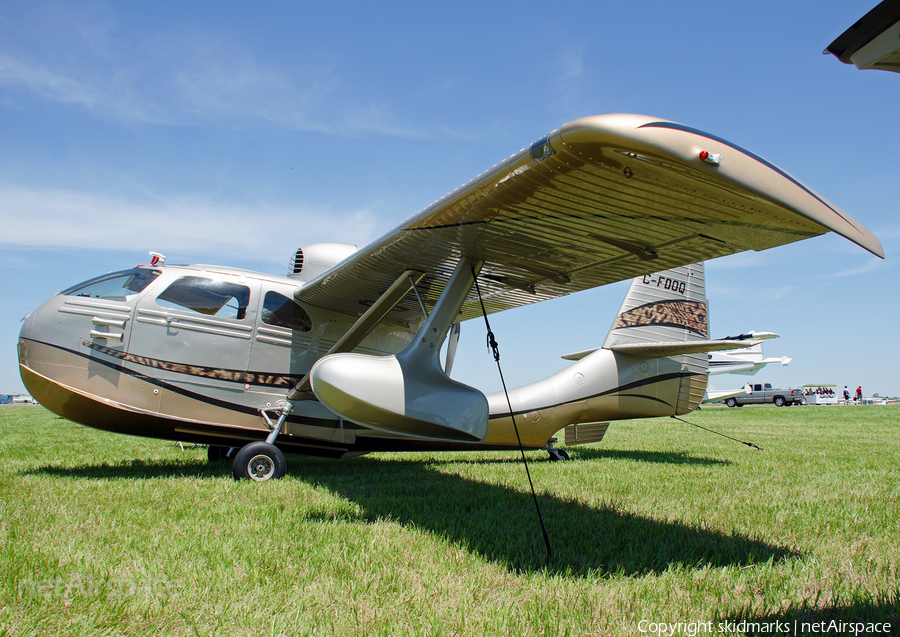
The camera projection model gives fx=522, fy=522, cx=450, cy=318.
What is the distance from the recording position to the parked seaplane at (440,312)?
2.93 m

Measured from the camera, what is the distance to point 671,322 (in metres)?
9.43

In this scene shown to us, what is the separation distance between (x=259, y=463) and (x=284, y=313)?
197cm

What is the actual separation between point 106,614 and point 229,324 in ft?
15.2

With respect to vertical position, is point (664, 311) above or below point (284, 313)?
above

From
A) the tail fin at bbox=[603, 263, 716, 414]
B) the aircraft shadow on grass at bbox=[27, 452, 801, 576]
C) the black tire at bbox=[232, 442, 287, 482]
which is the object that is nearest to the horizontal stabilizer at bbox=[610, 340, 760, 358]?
the tail fin at bbox=[603, 263, 716, 414]

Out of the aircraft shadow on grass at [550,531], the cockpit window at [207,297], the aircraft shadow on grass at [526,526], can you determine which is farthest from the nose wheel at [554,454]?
the cockpit window at [207,297]

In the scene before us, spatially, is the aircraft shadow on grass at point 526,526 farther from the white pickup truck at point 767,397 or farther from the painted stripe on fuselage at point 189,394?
the white pickup truck at point 767,397

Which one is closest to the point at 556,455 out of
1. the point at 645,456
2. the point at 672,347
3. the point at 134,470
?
the point at 645,456

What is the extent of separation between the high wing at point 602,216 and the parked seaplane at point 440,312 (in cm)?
1

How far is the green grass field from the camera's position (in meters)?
2.44

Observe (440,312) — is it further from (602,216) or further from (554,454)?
(554,454)

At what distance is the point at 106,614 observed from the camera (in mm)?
2391

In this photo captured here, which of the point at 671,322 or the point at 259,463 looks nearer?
the point at 259,463

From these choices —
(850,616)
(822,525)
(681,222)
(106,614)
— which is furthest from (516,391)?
(106,614)
